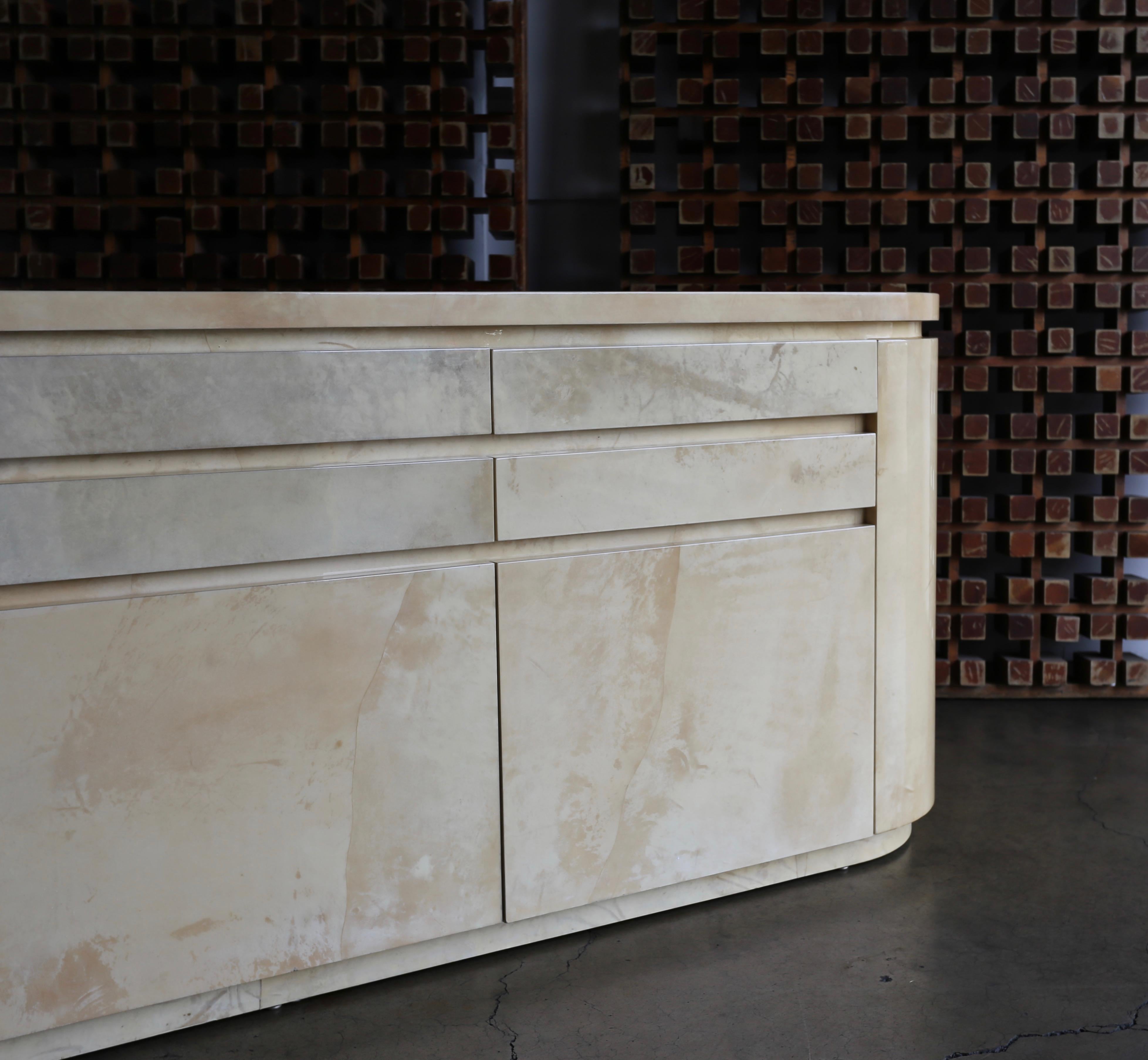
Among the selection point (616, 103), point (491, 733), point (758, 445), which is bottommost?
point (491, 733)

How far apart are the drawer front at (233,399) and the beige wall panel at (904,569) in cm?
71

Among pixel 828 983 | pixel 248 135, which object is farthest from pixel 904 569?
pixel 248 135

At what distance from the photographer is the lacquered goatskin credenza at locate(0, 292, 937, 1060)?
49.2 inches

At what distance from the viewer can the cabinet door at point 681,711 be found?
150 cm

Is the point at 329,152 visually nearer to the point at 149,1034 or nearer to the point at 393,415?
the point at 393,415

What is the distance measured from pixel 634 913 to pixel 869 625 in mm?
603

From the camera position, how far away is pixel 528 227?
2852 millimetres

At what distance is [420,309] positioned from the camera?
1.37m

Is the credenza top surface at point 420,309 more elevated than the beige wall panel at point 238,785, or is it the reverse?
the credenza top surface at point 420,309

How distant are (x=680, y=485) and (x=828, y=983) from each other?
749mm

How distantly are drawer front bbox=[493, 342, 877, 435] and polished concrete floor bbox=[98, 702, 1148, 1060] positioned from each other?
799 millimetres

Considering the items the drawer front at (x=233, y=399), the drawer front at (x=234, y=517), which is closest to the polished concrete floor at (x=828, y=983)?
the drawer front at (x=234, y=517)

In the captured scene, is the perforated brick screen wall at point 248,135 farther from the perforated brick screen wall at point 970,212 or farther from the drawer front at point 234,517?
the drawer front at point 234,517

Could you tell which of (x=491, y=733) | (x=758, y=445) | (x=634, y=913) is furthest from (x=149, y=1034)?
Result: (x=758, y=445)
